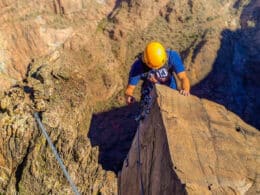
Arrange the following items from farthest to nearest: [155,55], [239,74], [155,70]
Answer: [239,74] < [155,70] < [155,55]

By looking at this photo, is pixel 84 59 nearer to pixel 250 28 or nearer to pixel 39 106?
pixel 39 106

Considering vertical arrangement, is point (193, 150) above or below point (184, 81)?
below

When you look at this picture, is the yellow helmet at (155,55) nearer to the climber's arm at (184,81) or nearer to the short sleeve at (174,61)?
the short sleeve at (174,61)

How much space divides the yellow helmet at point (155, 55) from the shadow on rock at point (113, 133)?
20.5 feet

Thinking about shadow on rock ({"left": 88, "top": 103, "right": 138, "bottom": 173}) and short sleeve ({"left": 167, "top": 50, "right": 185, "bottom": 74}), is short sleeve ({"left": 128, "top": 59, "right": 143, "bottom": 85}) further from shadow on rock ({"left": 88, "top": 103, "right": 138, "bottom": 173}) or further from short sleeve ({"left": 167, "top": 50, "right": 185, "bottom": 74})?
shadow on rock ({"left": 88, "top": 103, "right": 138, "bottom": 173})

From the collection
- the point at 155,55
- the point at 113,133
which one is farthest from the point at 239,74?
the point at 155,55

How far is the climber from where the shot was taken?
627cm

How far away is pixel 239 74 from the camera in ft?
45.1

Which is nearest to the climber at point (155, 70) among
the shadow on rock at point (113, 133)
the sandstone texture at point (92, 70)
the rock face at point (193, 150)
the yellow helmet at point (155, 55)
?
the yellow helmet at point (155, 55)

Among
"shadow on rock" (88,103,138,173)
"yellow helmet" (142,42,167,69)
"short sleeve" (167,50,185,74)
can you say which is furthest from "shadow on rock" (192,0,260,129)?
"yellow helmet" (142,42,167,69)

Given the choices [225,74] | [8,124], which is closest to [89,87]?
[8,124]

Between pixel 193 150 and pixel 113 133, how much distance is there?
824 cm

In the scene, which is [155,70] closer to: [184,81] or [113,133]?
[184,81]

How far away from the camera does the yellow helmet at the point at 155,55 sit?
20.4 ft
